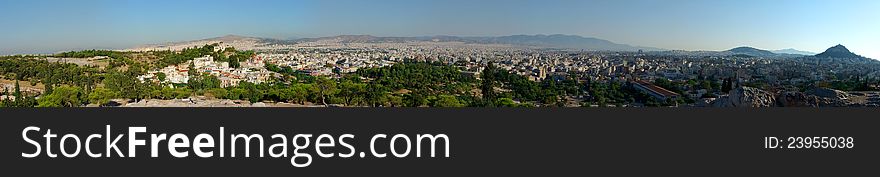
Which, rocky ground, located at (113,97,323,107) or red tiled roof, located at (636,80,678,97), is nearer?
rocky ground, located at (113,97,323,107)

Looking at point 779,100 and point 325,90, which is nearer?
point 779,100

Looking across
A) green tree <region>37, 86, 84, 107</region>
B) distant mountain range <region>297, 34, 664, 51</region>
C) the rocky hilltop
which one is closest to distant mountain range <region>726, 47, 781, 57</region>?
distant mountain range <region>297, 34, 664, 51</region>

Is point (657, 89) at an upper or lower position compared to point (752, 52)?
lower

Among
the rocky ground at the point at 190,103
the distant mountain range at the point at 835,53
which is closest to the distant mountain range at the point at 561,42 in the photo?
the distant mountain range at the point at 835,53

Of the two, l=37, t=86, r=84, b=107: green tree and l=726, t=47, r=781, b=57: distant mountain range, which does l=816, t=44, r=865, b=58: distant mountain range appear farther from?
l=37, t=86, r=84, b=107: green tree

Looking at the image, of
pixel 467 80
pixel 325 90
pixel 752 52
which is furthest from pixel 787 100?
pixel 752 52

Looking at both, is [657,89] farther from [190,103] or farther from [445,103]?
[190,103]

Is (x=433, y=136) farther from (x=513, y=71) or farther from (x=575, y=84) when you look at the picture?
(x=513, y=71)

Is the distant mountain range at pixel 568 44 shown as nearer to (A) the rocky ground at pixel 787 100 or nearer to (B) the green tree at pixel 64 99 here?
(A) the rocky ground at pixel 787 100

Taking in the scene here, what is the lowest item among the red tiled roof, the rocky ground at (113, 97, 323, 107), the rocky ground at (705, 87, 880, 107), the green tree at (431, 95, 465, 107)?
the rocky ground at (113, 97, 323, 107)
